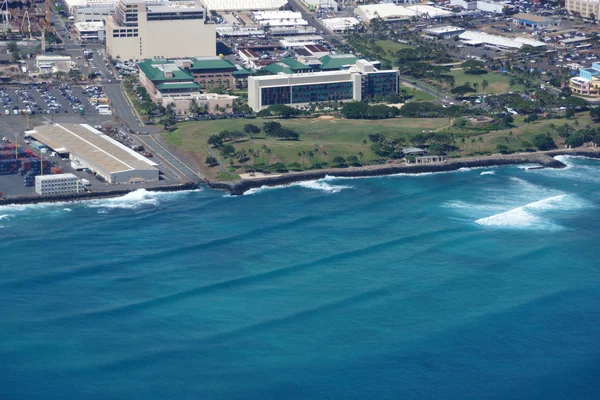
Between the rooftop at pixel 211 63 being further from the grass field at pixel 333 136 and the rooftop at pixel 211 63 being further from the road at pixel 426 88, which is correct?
the grass field at pixel 333 136

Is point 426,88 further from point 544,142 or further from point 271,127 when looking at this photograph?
point 271,127

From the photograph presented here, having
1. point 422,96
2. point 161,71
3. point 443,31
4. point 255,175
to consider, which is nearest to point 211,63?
point 161,71

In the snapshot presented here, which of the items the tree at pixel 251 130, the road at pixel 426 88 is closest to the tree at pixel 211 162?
the tree at pixel 251 130

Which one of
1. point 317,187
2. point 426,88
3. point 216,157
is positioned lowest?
point 317,187

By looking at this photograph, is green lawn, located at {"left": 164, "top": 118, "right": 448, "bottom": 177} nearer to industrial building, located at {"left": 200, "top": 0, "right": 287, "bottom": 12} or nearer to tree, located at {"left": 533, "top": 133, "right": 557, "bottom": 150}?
tree, located at {"left": 533, "top": 133, "right": 557, "bottom": 150}

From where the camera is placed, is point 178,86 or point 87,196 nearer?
point 87,196
